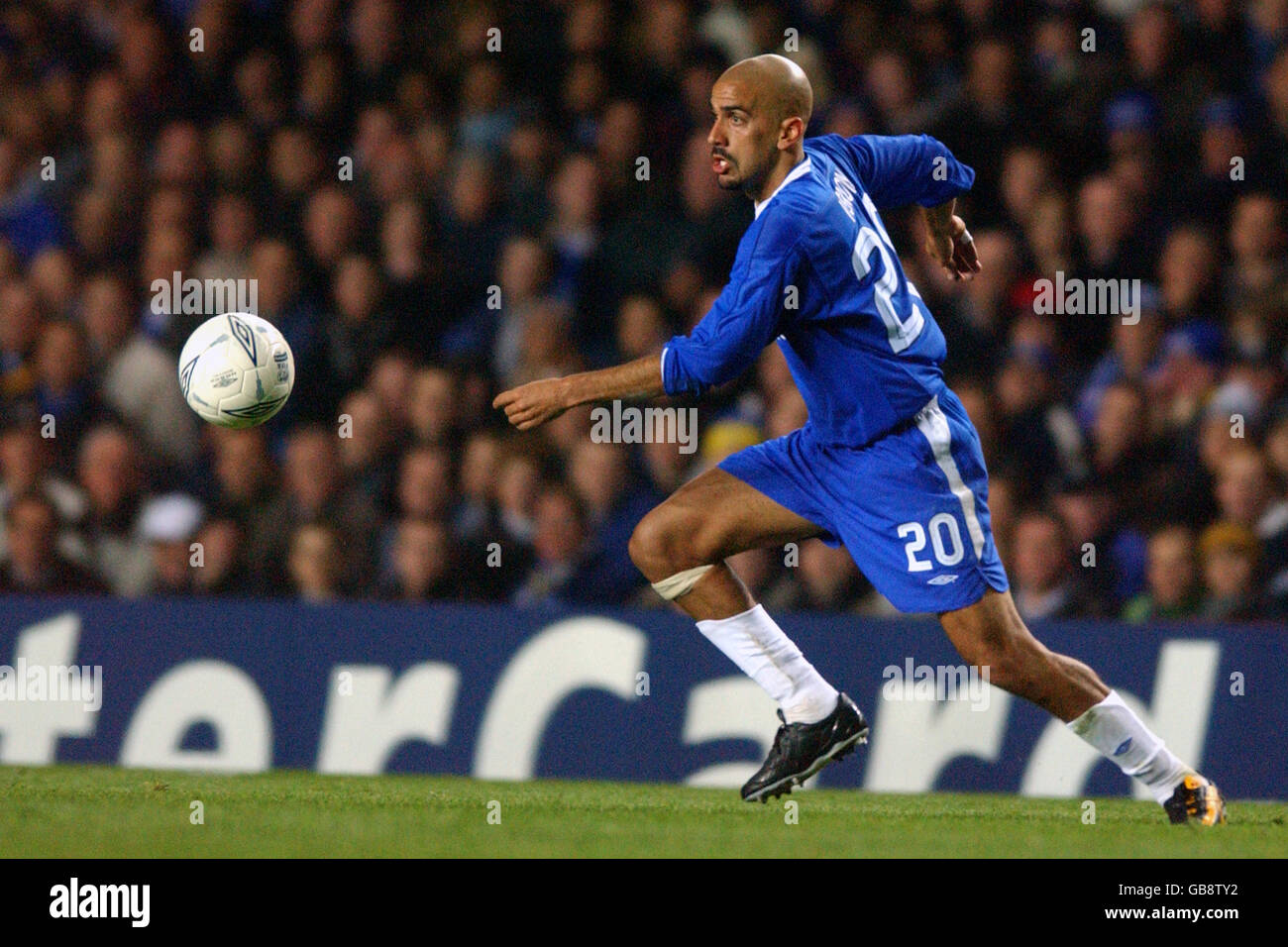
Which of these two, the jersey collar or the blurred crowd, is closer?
the jersey collar

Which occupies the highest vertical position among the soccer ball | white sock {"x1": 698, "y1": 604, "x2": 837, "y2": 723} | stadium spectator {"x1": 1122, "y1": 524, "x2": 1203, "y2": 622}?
the soccer ball

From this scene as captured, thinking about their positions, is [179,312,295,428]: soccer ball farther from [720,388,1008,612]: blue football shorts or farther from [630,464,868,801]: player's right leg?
[720,388,1008,612]: blue football shorts

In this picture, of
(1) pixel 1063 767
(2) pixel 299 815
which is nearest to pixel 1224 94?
(1) pixel 1063 767

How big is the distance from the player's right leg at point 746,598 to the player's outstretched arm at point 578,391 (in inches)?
23.0

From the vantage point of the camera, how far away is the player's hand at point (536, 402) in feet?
16.6

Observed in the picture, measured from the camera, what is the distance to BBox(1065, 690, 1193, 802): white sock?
5.44m

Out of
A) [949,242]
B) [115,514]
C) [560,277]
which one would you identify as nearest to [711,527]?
[949,242]

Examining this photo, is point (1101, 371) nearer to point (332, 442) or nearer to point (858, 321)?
point (858, 321)

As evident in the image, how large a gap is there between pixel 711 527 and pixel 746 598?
0.98 ft

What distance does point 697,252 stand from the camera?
8.48m

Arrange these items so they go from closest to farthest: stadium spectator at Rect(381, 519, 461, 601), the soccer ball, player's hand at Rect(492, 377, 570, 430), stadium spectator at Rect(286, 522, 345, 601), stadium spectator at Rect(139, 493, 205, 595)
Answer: player's hand at Rect(492, 377, 570, 430) < the soccer ball < stadium spectator at Rect(381, 519, 461, 601) < stadium spectator at Rect(286, 522, 345, 601) < stadium spectator at Rect(139, 493, 205, 595)

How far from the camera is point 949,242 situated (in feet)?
19.8

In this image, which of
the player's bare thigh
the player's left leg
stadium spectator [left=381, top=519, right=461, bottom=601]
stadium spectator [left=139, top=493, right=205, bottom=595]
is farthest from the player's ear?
stadium spectator [left=139, top=493, right=205, bottom=595]

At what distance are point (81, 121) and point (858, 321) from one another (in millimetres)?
5978
